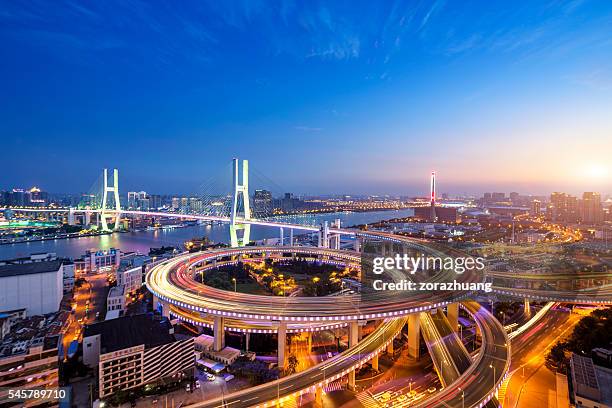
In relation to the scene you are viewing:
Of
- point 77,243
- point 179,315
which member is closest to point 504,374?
point 179,315

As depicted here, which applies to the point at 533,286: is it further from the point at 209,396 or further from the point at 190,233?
the point at 190,233

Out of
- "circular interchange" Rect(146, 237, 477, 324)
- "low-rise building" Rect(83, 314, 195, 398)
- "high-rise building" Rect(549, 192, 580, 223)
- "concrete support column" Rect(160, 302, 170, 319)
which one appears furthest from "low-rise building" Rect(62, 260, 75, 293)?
"high-rise building" Rect(549, 192, 580, 223)

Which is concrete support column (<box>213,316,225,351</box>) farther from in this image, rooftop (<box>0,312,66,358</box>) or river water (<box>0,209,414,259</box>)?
river water (<box>0,209,414,259</box>)

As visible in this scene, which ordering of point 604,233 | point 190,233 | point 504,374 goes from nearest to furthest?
point 504,374 → point 604,233 → point 190,233

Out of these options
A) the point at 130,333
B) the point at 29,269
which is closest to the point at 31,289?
the point at 29,269

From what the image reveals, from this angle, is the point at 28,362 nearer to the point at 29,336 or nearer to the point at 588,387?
the point at 29,336

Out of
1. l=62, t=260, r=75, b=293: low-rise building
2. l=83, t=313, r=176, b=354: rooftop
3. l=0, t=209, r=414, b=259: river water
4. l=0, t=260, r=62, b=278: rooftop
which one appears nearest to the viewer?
l=83, t=313, r=176, b=354: rooftop
